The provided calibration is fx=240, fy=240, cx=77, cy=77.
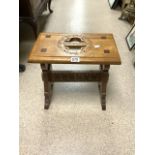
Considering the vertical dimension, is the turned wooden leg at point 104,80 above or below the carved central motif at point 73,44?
below

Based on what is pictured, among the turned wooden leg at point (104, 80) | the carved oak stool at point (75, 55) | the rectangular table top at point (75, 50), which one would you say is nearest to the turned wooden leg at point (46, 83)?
the carved oak stool at point (75, 55)

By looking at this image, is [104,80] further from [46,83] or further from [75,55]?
[46,83]

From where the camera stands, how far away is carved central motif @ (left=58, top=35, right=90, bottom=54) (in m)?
1.96

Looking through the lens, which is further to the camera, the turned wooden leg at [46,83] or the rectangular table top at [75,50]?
the turned wooden leg at [46,83]

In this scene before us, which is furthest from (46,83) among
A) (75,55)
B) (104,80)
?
(104,80)

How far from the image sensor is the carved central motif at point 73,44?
1.96m

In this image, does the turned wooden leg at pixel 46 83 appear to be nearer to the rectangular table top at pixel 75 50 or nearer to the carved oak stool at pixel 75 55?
the carved oak stool at pixel 75 55

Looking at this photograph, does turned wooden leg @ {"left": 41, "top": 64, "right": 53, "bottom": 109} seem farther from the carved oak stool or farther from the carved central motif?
the carved central motif

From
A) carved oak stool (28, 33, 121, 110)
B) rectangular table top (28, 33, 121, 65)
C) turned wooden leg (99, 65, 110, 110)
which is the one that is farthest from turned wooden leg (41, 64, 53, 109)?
turned wooden leg (99, 65, 110, 110)

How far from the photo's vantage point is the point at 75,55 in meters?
1.88

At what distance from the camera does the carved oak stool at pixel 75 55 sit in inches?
72.6
